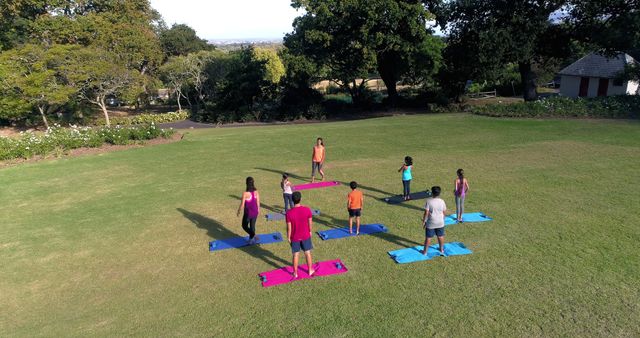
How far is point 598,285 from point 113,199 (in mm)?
13837

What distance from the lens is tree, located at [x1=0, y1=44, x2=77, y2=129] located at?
30.8 meters

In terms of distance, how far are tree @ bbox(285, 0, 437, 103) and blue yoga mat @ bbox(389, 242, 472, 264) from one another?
23.5m

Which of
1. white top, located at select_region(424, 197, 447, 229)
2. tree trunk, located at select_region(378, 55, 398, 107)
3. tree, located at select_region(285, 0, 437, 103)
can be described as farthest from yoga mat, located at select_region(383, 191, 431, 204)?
tree trunk, located at select_region(378, 55, 398, 107)

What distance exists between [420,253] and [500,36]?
25.0 metres

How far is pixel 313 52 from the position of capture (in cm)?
3444

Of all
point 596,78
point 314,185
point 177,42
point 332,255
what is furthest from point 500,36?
point 177,42

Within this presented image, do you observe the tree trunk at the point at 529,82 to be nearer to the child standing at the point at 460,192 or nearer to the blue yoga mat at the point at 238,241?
the child standing at the point at 460,192

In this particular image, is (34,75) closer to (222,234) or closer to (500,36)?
(222,234)

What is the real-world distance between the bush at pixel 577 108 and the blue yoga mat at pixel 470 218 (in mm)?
19995

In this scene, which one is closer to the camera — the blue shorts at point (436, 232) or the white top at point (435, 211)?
the white top at point (435, 211)

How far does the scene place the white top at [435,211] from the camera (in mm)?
8539

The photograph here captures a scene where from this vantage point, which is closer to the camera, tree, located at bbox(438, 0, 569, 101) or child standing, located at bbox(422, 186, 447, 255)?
child standing, located at bbox(422, 186, 447, 255)

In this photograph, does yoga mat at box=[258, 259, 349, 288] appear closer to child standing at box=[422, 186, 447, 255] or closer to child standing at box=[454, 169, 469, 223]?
child standing at box=[422, 186, 447, 255]

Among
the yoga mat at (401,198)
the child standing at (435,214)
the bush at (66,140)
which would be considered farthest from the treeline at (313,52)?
the child standing at (435,214)
